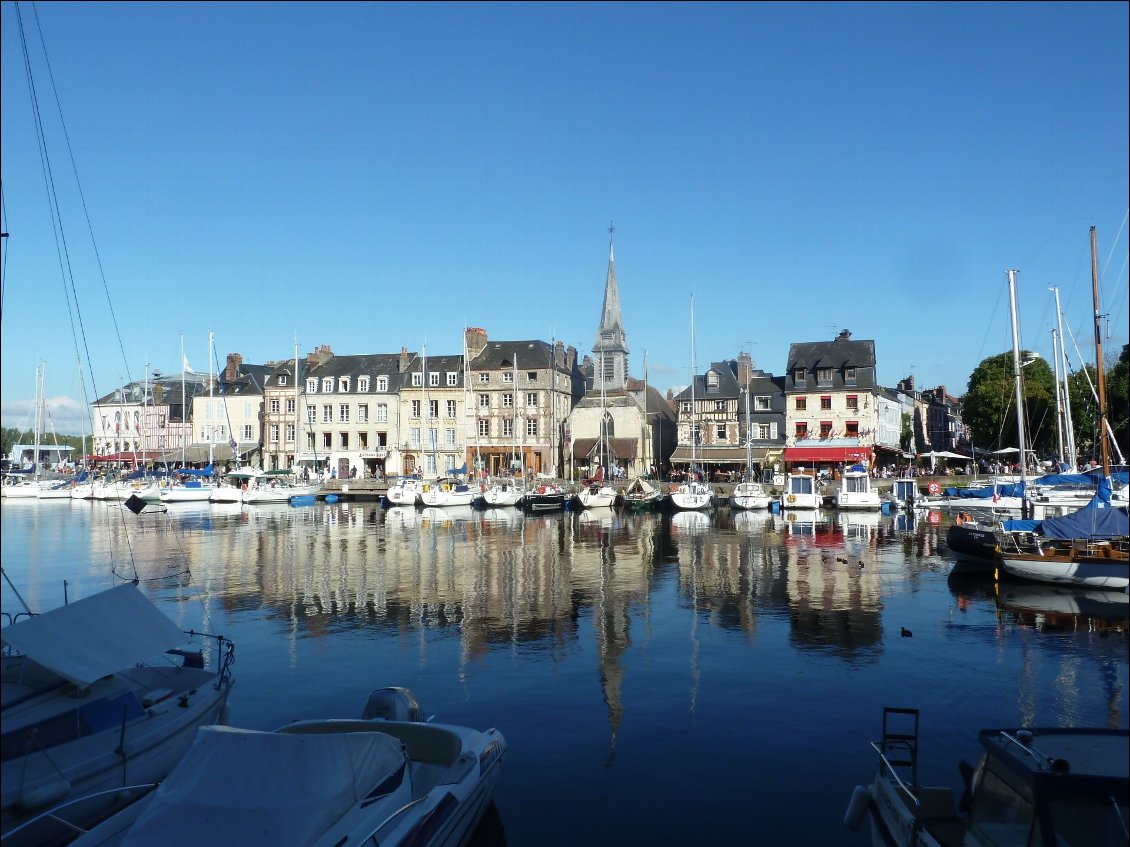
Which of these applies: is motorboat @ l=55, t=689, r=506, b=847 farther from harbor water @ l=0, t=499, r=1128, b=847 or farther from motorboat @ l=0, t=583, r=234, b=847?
harbor water @ l=0, t=499, r=1128, b=847

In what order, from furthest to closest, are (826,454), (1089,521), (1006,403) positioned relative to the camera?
(826,454) < (1006,403) < (1089,521)

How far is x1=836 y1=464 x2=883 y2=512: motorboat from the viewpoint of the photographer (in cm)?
6288

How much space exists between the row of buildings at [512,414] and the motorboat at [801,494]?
10.7m

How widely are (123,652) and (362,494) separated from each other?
6754 centimetres

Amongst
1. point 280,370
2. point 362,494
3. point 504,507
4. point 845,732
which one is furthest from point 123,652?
point 280,370

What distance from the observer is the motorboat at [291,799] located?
912cm

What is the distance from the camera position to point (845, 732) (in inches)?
626

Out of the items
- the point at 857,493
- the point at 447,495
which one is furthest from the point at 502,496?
the point at 857,493

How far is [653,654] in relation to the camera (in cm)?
2170

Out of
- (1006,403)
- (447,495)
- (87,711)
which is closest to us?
(87,711)

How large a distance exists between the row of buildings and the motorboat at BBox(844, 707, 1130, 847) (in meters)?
65.7

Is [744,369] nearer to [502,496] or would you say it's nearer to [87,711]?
[502,496]

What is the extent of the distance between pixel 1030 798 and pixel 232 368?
97.9 meters

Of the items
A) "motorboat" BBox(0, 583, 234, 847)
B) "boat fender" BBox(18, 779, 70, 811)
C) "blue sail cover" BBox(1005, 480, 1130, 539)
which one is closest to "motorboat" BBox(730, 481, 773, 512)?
"blue sail cover" BBox(1005, 480, 1130, 539)
